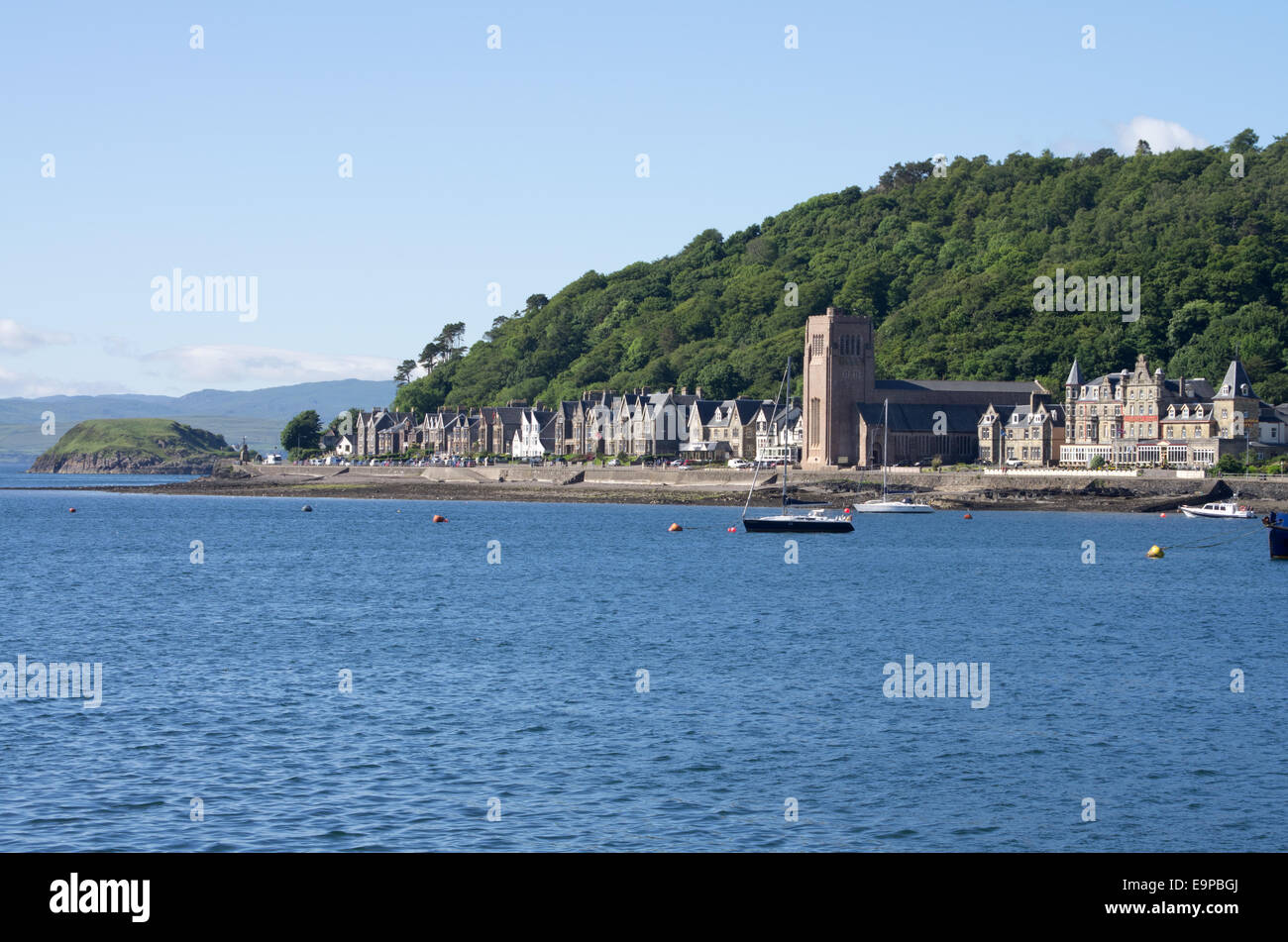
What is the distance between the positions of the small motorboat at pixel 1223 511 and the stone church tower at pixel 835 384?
Answer: 4846 cm

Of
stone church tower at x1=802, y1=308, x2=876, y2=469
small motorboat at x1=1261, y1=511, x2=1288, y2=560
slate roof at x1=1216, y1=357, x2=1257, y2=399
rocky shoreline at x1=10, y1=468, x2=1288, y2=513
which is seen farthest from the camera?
stone church tower at x1=802, y1=308, x2=876, y2=469

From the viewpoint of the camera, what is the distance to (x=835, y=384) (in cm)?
15712

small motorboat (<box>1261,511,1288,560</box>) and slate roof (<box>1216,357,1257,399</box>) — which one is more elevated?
slate roof (<box>1216,357,1257,399</box>)

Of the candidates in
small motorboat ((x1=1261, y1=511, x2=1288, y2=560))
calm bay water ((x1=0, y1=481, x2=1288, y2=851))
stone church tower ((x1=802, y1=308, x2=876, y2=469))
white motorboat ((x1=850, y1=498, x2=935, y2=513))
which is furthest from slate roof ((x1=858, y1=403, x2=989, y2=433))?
calm bay water ((x1=0, y1=481, x2=1288, y2=851))

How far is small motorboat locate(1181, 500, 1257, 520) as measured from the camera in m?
105

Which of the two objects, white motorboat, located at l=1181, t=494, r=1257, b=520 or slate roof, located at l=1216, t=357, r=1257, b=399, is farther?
slate roof, located at l=1216, t=357, r=1257, b=399

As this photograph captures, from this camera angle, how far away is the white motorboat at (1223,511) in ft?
344

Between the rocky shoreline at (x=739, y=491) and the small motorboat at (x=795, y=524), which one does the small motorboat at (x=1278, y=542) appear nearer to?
the small motorboat at (x=795, y=524)

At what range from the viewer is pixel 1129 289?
599ft

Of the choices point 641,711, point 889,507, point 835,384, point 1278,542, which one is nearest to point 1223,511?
point 889,507

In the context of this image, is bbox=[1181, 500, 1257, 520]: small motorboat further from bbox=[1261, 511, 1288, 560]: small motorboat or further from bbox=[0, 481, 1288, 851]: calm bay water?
bbox=[0, 481, 1288, 851]: calm bay water

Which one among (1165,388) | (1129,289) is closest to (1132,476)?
(1165,388)
